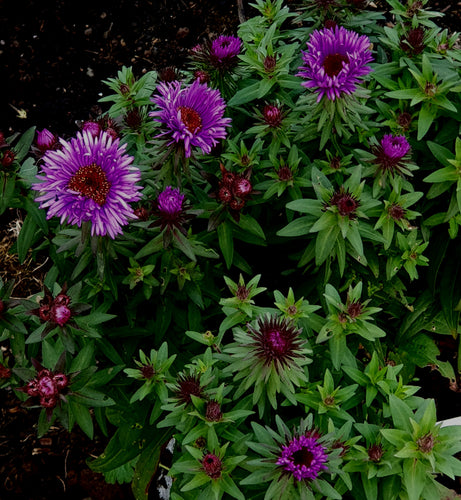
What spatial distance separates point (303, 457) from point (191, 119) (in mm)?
1025

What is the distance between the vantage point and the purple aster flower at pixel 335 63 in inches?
72.6

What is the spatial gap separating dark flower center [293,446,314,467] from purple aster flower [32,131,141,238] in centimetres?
76

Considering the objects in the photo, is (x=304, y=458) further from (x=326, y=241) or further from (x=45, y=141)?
(x=45, y=141)

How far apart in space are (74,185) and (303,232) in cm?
79

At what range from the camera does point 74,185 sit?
1.68m

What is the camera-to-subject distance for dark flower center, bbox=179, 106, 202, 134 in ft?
5.90

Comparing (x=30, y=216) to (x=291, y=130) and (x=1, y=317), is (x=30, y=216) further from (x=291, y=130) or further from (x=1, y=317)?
(x=291, y=130)

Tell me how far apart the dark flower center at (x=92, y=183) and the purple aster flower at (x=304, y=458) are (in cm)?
84

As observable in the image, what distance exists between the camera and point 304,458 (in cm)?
150

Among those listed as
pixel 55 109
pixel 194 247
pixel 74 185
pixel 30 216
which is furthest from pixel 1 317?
pixel 55 109

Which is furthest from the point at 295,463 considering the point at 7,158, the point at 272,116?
the point at 7,158

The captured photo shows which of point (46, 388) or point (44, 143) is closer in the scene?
point (46, 388)

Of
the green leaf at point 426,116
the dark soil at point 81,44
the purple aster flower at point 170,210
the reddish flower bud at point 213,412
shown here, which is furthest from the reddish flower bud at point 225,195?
the dark soil at point 81,44

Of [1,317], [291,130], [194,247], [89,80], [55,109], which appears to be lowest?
[1,317]
